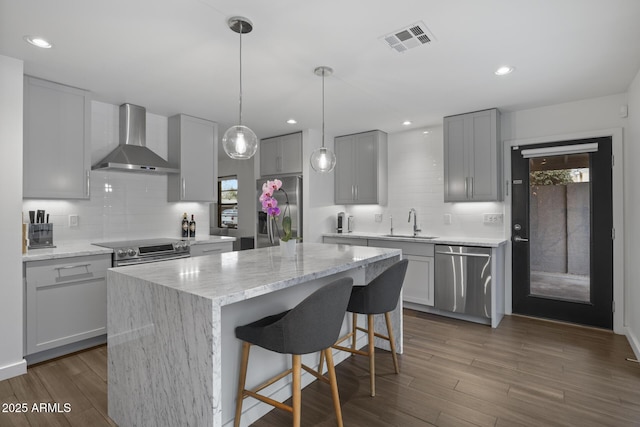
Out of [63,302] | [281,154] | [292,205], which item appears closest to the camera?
[63,302]

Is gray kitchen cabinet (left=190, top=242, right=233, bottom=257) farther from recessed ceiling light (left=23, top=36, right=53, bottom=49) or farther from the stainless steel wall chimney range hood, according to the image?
recessed ceiling light (left=23, top=36, right=53, bottom=49)

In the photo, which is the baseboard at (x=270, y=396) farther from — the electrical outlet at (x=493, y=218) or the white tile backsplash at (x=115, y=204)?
the electrical outlet at (x=493, y=218)

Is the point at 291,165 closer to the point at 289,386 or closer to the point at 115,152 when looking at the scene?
the point at 115,152

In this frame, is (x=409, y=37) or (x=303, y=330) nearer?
(x=303, y=330)

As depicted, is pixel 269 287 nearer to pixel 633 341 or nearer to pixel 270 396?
pixel 270 396

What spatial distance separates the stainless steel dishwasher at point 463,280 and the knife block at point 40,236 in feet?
13.4

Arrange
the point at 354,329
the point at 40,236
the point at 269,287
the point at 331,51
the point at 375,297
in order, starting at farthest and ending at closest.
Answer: the point at 40,236, the point at 354,329, the point at 331,51, the point at 375,297, the point at 269,287

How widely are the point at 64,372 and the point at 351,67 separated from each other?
339cm

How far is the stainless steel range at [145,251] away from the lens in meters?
3.20

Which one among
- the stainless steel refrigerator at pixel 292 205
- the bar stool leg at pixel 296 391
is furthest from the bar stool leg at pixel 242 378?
the stainless steel refrigerator at pixel 292 205

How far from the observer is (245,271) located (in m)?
1.96

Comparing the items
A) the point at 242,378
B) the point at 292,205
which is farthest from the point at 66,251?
the point at 292,205

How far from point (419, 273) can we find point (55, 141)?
4098 mm

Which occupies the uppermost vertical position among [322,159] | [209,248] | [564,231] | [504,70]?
[504,70]
